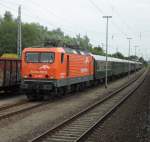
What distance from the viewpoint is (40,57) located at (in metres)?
21.0

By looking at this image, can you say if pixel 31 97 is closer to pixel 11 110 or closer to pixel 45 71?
pixel 45 71

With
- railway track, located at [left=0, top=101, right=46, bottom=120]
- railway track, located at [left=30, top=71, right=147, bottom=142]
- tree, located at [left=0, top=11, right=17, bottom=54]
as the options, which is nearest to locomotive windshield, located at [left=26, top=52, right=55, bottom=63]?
railway track, located at [left=0, top=101, right=46, bottom=120]

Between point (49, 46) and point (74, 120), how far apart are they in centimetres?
812

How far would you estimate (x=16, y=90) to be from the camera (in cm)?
2448

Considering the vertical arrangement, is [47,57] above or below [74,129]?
above

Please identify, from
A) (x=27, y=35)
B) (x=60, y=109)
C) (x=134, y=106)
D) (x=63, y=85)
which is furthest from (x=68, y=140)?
(x=27, y=35)

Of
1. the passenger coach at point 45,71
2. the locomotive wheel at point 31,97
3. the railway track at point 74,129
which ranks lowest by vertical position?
the railway track at point 74,129

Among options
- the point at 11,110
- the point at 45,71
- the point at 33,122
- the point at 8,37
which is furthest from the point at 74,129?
the point at 8,37

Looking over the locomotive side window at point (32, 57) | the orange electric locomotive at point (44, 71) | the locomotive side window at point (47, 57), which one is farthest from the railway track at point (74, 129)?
the locomotive side window at point (32, 57)

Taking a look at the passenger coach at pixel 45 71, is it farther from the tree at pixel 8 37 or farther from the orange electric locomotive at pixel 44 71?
the tree at pixel 8 37

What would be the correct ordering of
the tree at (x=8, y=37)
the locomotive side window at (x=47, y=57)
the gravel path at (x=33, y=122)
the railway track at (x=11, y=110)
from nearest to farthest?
Result: the gravel path at (x=33, y=122) < the railway track at (x=11, y=110) < the locomotive side window at (x=47, y=57) < the tree at (x=8, y=37)

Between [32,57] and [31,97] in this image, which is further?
[31,97]

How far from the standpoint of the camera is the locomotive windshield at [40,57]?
20.7m

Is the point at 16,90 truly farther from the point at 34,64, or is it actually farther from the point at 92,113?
the point at 92,113
